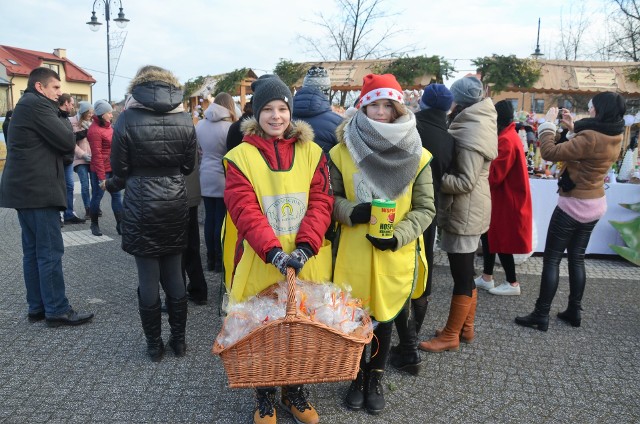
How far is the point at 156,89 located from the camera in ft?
10.5

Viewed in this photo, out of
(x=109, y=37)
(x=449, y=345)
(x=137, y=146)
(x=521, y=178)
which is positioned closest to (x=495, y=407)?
(x=449, y=345)

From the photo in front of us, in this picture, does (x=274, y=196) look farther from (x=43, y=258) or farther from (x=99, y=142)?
(x=99, y=142)

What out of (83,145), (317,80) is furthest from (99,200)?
(317,80)

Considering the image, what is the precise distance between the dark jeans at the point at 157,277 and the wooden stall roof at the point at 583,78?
9039 millimetres

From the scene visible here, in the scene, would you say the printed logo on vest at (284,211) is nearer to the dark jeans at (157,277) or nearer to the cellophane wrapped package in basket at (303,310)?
the cellophane wrapped package in basket at (303,310)

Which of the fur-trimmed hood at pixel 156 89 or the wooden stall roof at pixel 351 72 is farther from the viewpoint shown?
the wooden stall roof at pixel 351 72

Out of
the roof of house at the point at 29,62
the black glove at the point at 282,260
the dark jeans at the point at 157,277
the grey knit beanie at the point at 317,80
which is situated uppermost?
the roof of house at the point at 29,62

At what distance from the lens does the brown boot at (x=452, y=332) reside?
11.8 feet

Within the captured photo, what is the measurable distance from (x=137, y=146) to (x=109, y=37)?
48.6 feet

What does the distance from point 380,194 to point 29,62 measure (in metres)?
43.1

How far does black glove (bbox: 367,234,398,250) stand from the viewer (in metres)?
2.56

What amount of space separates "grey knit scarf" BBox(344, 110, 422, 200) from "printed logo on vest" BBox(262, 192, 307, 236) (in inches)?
15.6

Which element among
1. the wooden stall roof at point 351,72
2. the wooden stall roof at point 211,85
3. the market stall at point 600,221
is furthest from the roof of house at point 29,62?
the market stall at point 600,221

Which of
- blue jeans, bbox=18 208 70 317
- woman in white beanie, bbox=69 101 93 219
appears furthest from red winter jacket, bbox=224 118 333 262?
woman in white beanie, bbox=69 101 93 219
